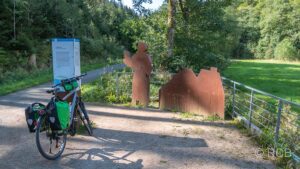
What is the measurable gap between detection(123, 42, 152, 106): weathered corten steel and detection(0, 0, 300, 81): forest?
9.88 feet

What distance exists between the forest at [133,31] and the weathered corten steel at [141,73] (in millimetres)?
3010

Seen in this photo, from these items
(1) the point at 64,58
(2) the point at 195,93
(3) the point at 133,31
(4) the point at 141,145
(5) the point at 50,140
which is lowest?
(4) the point at 141,145

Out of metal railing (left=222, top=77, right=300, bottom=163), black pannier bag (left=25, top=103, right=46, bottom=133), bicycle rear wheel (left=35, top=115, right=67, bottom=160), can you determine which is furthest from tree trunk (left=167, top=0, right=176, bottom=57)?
black pannier bag (left=25, top=103, right=46, bottom=133)

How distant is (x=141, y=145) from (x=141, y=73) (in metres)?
3.94

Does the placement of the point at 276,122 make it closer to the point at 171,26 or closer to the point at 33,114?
the point at 33,114

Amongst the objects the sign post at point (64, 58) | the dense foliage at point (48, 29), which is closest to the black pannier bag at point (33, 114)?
the sign post at point (64, 58)

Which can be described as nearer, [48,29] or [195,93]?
[195,93]

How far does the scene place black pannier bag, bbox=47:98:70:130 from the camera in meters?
5.02

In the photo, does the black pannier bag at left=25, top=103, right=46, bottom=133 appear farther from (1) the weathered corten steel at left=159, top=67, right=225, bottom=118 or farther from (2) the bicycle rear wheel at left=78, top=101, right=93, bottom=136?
(1) the weathered corten steel at left=159, top=67, right=225, bottom=118

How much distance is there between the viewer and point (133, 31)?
48.1 feet

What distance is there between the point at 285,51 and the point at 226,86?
42.2m

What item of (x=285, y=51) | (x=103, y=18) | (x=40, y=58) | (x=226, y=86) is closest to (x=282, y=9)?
(x=285, y=51)

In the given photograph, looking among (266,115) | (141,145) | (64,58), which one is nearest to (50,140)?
(141,145)

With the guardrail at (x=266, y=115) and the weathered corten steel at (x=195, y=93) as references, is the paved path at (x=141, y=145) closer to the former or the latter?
the guardrail at (x=266, y=115)
